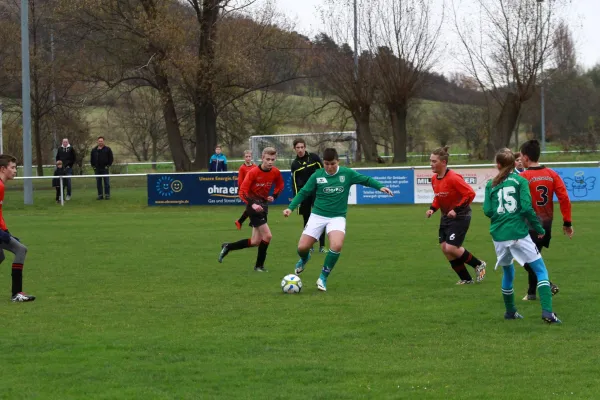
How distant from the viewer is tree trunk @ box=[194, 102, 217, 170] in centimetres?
4041

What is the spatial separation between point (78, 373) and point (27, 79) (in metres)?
25.0

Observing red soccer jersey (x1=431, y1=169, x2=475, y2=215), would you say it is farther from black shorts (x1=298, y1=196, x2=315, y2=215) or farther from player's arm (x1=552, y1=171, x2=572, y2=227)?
black shorts (x1=298, y1=196, x2=315, y2=215)

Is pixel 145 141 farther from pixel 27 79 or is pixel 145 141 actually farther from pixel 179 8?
pixel 27 79

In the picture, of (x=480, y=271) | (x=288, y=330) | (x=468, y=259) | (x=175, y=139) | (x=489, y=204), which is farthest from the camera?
(x=175, y=139)

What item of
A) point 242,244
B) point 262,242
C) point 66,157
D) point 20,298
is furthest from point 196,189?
point 20,298

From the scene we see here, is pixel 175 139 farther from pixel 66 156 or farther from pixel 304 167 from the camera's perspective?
pixel 304 167

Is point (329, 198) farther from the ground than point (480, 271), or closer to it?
farther from the ground

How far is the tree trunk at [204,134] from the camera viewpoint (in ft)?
133

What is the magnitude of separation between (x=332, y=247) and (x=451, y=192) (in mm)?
1834

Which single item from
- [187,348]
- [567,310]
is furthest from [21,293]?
[567,310]

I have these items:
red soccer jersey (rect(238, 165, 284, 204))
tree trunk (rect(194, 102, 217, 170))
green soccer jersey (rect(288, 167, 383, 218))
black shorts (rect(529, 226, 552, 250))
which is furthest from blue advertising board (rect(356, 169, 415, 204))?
black shorts (rect(529, 226, 552, 250))

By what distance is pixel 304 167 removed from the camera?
15953 mm

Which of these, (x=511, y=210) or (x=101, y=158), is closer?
(x=511, y=210)

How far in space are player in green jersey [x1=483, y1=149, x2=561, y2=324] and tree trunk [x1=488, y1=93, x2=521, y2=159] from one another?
28.4 meters
